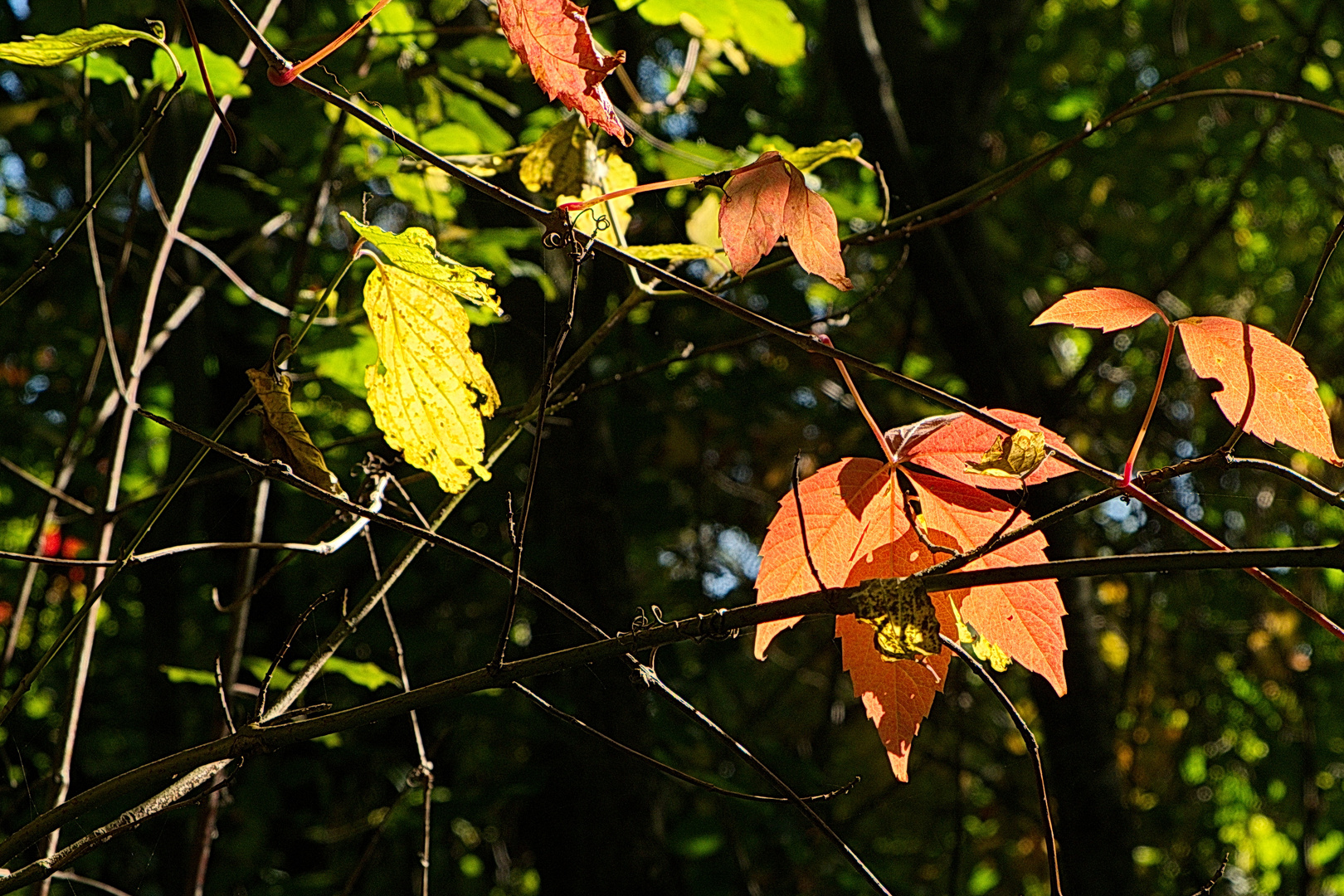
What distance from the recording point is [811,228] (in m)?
0.67

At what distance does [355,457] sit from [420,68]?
0.96 m

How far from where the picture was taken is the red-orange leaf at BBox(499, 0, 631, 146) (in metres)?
0.64

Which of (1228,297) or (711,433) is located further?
(1228,297)

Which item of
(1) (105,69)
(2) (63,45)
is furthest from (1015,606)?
(1) (105,69)

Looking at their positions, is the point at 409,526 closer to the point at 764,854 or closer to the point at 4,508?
the point at 764,854

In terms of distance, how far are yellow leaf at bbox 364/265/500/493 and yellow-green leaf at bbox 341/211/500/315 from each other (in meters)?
0.01

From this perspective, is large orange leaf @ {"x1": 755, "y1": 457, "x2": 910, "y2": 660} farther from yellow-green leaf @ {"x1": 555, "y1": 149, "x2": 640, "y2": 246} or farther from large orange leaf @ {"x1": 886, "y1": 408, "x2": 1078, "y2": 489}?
yellow-green leaf @ {"x1": 555, "y1": 149, "x2": 640, "y2": 246}

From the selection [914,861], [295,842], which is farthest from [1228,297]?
[295,842]

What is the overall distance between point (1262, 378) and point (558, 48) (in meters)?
0.49

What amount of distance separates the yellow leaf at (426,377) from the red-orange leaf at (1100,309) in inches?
14.8

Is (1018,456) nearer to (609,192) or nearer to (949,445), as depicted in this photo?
(949,445)

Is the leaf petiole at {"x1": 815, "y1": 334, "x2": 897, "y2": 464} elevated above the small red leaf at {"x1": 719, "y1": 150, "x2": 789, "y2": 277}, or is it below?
below

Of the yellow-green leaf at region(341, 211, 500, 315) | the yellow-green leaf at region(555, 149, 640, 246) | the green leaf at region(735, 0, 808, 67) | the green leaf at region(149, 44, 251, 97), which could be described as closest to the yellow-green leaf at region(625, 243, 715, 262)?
the yellow-green leaf at region(555, 149, 640, 246)

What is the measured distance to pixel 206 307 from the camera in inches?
94.7
